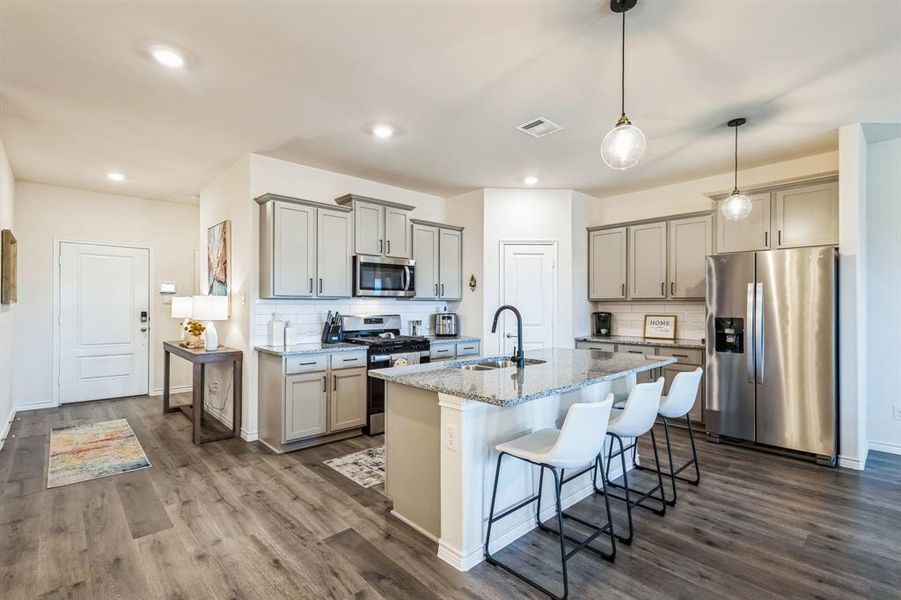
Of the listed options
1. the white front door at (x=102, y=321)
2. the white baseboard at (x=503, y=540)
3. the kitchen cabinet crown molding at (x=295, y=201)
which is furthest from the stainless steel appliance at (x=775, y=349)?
the white front door at (x=102, y=321)

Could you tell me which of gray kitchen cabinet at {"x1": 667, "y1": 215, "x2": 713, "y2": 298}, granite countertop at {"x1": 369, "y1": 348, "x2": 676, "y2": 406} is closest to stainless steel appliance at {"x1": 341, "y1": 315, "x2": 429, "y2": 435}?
granite countertop at {"x1": 369, "y1": 348, "x2": 676, "y2": 406}

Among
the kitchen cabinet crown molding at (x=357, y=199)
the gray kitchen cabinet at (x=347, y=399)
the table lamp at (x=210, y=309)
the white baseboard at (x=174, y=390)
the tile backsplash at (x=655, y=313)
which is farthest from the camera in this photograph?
the white baseboard at (x=174, y=390)

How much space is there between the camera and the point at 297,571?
220cm

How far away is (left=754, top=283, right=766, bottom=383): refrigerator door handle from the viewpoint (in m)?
3.93

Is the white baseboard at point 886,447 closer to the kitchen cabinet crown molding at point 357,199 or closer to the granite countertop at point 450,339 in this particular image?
the granite countertop at point 450,339

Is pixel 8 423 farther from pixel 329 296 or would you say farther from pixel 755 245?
pixel 755 245

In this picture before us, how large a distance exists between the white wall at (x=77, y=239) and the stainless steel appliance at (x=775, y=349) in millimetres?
6682

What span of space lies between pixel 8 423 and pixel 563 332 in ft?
19.7

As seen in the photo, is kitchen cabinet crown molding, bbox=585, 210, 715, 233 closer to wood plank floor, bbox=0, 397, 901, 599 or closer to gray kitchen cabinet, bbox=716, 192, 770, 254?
gray kitchen cabinet, bbox=716, 192, 770, 254

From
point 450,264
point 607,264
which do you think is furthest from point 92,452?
point 607,264

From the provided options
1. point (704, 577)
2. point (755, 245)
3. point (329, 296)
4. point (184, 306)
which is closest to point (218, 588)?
point (704, 577)

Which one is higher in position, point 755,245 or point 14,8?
point 14,8

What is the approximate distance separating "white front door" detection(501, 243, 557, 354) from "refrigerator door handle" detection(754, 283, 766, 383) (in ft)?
6.86

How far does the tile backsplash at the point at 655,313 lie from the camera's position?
5.06 metres
